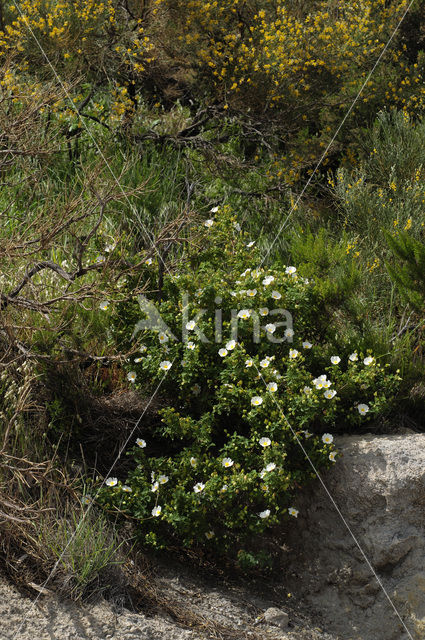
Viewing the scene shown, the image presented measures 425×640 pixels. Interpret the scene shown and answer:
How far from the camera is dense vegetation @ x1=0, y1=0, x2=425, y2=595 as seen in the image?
3395 millimetres

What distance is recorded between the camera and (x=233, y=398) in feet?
11.8

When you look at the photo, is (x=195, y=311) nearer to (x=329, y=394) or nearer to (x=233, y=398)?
(x=233, y=398)

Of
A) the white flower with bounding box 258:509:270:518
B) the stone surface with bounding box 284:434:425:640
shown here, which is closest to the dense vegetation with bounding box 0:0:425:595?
the white flower with bounding box 258:509:270:518

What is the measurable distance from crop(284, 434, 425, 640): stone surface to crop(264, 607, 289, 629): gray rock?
0.25 meters

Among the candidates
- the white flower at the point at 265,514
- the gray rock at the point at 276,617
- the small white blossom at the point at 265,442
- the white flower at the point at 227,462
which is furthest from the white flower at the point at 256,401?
the gray rock at the point at 276,617

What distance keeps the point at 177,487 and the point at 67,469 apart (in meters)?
0.61

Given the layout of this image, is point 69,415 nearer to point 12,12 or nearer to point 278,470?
point 278,470

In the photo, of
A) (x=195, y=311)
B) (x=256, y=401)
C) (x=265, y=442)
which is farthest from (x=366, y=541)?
(x=195, y=311)

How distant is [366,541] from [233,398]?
0.91 metres

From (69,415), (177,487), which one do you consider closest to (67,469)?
(69,415)

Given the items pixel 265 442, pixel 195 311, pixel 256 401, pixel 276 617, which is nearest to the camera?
pixel 276 617

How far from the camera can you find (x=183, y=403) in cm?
393

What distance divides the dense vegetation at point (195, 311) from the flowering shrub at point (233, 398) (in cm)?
1

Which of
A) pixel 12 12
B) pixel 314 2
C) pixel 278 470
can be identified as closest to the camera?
pixel 278 470
